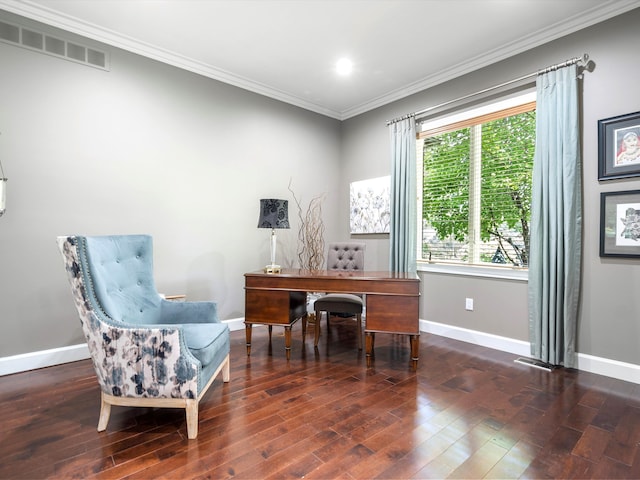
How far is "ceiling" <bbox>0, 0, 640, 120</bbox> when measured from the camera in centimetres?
258

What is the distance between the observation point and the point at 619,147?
2523mm

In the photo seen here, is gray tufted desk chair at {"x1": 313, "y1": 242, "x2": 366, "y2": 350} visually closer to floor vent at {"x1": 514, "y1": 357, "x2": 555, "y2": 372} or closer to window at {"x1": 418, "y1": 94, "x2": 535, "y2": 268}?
window at {"x1": 418, "y1": 94, "x2": 535, "y2": 268}

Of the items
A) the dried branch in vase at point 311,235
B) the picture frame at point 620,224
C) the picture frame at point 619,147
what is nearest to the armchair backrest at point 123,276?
the dried branch in vase at point 311,235

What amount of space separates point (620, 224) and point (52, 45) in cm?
477

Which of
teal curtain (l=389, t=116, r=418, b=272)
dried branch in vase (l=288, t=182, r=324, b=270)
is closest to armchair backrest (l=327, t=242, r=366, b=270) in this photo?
teal curtain (l=389, t=116, r=418, b=272)

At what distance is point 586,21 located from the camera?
2648 millimetres

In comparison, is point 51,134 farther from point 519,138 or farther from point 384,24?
point 519,138

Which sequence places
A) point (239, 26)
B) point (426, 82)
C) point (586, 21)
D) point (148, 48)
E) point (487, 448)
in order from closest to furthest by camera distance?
point (487, 448)
point (586, 21)
point (239, 26)
point (148, 48)
point (426, 82)

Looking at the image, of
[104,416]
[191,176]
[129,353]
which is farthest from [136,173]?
[104,416]

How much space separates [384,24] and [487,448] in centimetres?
314

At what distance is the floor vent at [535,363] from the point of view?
2719 millimetres

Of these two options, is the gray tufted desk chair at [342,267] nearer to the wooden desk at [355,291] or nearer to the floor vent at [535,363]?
the wooden desk at [355,291]

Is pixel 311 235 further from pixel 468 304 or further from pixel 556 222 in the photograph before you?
pixel 556 222

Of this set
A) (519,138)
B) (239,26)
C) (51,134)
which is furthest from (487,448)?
(51,134)
